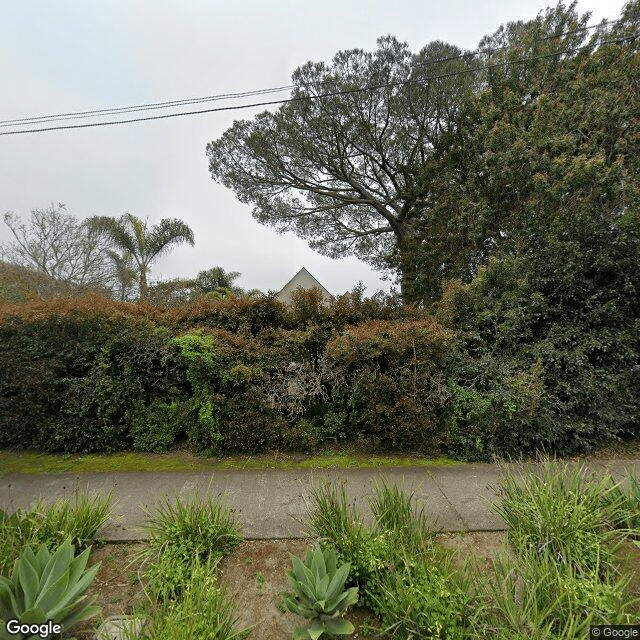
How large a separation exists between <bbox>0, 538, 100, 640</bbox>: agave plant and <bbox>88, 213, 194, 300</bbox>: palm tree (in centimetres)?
1347

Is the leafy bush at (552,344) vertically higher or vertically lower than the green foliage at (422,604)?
higher

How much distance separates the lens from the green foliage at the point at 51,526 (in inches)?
83.4

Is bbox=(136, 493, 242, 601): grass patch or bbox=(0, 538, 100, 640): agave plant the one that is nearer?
bbox=(0, 538, 100, 640): agave plant

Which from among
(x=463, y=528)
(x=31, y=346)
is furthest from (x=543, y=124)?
(x=31, y=346)

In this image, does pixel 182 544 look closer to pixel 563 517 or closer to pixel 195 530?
pixel 195 530

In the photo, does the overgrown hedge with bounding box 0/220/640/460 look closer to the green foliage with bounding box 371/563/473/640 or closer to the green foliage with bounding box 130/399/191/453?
the green foliage with bounding box 130/399/191/453

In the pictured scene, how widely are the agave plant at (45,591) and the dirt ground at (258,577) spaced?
7.5 inches

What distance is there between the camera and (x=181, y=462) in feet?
13.5

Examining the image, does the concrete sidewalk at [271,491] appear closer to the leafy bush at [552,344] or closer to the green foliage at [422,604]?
the leafy bush at [552,344]

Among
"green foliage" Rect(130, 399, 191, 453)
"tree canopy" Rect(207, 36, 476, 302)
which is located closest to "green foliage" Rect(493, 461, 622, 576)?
"green foliage" Rect(130, 399, 191, 453)

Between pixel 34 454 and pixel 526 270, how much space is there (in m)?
8.47

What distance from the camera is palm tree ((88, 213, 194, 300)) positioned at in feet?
44.9

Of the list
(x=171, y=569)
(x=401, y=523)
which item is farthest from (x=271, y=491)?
(x=401, y=523)

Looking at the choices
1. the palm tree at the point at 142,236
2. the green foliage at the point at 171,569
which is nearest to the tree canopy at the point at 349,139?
the palm tree at the point at 142,236
